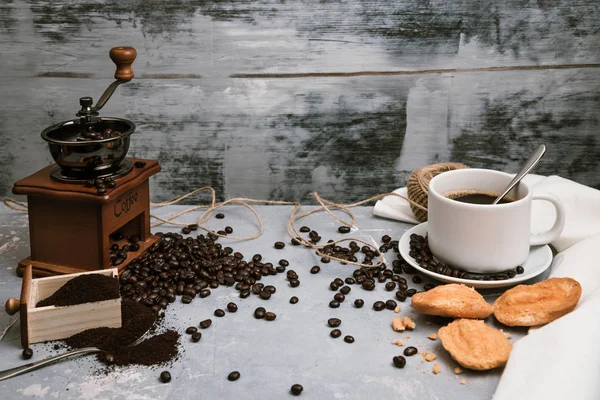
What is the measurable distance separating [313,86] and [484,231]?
839 millimetres

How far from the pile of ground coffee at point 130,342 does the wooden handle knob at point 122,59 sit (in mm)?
569

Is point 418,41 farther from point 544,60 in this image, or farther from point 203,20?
point 203,20

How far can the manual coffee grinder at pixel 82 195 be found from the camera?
5.08ft

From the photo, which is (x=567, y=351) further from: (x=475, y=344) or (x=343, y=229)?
(x=343, y=229)

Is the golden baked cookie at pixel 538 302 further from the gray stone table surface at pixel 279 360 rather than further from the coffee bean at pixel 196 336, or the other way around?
the coffee bean at pixel 196 336

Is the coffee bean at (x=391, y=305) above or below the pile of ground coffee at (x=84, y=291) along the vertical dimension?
below

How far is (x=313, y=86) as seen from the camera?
2.14 m

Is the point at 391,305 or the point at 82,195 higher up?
the point at 82,195

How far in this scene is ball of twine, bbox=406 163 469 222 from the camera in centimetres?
189

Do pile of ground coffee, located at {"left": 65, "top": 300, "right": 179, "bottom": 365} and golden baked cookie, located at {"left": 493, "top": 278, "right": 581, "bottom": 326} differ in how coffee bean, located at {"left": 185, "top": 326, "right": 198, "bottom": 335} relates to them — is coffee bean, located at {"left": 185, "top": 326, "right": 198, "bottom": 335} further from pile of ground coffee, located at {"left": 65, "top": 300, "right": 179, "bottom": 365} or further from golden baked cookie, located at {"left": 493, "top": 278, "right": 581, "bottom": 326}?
golden baked cookie, located at {"left": 493, "top": 278, "right": 581, "bottom": 326}

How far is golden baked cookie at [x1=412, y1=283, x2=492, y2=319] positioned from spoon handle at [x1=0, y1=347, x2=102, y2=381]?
2.15ft

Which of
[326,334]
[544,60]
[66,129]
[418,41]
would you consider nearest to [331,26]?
[418,41]

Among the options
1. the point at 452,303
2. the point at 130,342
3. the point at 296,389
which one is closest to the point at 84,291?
the point at 130,342

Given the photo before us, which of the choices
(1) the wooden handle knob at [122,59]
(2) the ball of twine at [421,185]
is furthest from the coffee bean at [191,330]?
(2) the ball of twine at [421,185]
